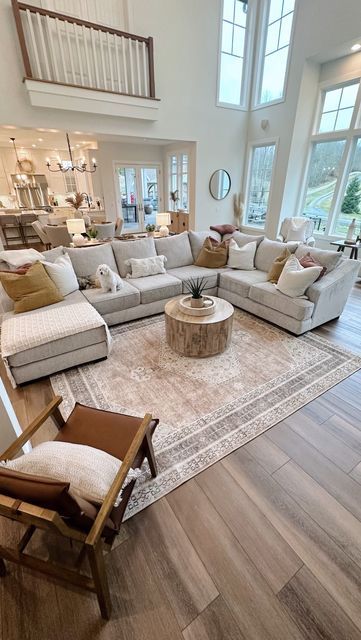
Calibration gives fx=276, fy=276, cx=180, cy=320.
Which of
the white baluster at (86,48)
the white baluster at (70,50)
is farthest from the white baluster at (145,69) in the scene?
the white baluster at (70,50)

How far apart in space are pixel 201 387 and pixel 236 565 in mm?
1200

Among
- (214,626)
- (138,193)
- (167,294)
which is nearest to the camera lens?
(214,626)

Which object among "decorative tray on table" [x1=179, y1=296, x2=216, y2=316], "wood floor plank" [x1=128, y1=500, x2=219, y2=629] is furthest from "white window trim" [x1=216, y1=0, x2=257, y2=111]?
"wood floor plank" [x1=128, y1=500, x2=219, y2=629]

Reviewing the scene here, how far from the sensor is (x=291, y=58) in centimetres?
500

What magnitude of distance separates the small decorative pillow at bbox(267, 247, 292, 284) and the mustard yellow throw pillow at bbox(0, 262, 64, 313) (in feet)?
8.13

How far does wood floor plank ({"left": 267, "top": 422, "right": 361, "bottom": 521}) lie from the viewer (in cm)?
151

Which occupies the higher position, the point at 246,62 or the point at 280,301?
the point at 246,62

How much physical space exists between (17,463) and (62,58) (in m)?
5.66

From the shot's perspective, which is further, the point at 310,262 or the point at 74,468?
the point at 310,262

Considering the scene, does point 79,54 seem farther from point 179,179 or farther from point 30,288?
point 30,288

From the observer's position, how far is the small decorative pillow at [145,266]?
3.58m

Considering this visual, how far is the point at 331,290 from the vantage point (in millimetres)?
3002

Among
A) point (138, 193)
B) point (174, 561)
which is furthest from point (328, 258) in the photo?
point (138, 193)

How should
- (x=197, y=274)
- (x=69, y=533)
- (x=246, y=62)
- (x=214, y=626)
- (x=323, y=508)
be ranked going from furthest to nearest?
(x=246, y=62), (x=197, y=274), (x=323, y=508), (x=214, y=626), (x=69, y=533)
